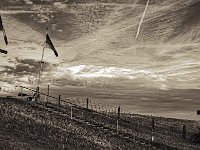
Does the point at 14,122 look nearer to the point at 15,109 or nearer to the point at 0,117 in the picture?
the point at 0,117

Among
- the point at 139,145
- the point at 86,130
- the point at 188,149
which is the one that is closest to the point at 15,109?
the point at 86,130

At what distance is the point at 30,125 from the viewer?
96.7 feet

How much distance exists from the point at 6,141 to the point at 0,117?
21.7ft

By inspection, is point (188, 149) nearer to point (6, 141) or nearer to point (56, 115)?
point (56, 115)

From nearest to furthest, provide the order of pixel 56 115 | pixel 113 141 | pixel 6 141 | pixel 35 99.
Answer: pixel 6 141 → pixel 113 141 → pixel 56 115 → pixel 35 99

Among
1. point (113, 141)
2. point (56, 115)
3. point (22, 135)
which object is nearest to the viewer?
point (22, 135)

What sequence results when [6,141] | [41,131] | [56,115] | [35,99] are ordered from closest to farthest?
[6,141] < [41,131] < [56,115] < [35,99]

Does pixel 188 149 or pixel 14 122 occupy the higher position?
pixel 14 122

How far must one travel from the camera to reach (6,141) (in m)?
23.4

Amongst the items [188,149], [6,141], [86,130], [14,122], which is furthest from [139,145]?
[6,141]

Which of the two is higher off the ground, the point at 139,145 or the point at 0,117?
the point at 0,117

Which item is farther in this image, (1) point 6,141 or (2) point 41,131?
(2) point 41,131

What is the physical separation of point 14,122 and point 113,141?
29.4ft

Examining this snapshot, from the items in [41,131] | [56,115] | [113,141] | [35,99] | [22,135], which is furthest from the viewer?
[35,99]
